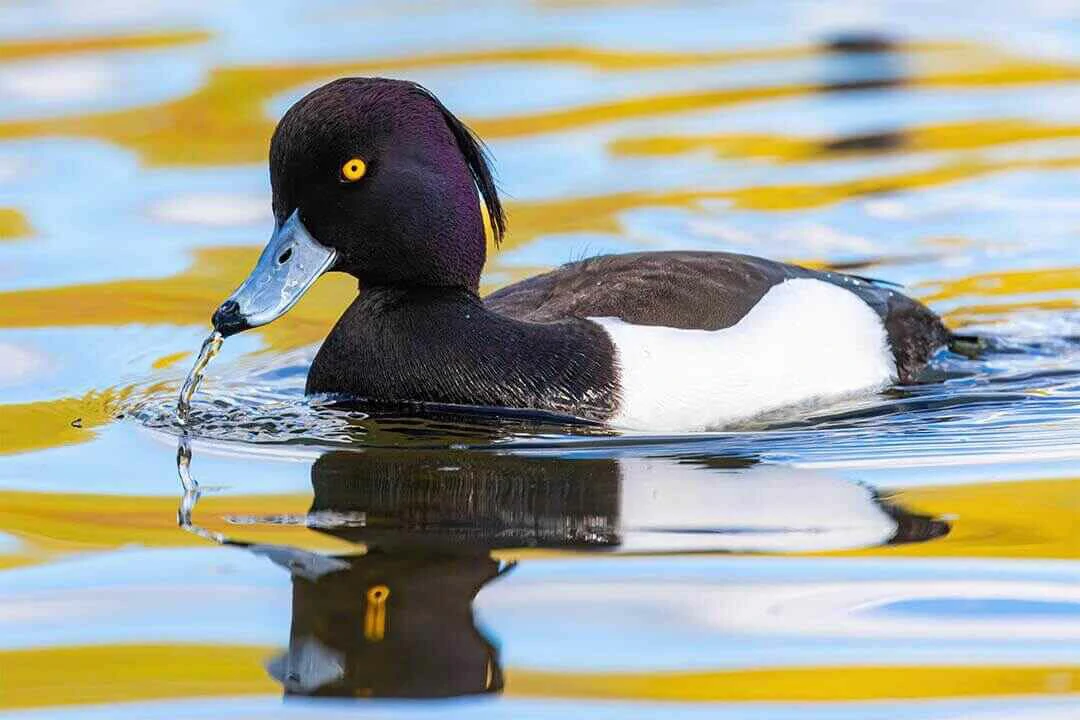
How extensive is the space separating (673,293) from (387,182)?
101 cm

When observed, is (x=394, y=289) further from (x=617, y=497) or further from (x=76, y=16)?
(x=76, y=16)

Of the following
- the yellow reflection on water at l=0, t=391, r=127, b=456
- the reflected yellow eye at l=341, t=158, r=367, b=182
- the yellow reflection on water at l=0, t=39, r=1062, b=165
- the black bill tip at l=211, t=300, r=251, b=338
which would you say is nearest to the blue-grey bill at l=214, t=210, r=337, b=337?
the black bill tip at l=211, t=300, r=251, b=338

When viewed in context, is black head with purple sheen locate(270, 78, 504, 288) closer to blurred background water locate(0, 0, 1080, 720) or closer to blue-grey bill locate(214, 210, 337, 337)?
blue-grey bill locate(214, 210, 337, 337)

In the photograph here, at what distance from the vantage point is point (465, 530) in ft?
16.7

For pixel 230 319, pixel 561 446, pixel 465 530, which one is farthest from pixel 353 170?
pixel 465 530

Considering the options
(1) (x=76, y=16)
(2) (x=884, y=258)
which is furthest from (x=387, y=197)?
(1) (x=76, y=16)

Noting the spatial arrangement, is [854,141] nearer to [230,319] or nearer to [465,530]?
[230,319]

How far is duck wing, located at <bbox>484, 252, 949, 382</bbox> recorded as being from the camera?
6.58m

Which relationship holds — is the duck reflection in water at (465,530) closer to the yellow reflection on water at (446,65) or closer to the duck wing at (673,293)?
the duck wing at (673,293)

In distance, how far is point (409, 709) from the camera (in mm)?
3965

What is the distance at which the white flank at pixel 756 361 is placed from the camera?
249 inches

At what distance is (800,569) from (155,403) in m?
2.81

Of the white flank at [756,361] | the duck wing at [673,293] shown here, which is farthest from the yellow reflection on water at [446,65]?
the white flank at [756,361]

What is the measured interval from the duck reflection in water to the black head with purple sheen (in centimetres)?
76
